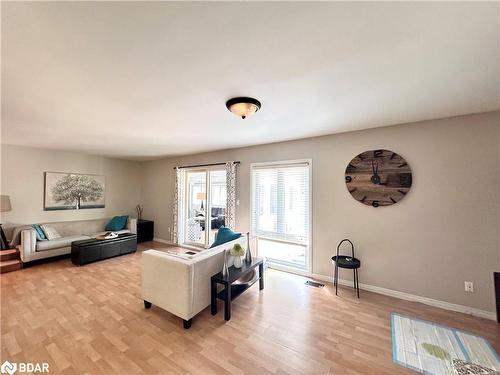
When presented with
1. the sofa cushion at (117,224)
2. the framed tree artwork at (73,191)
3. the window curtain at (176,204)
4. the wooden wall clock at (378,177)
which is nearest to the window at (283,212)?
the wooden wall clock at (378,177)

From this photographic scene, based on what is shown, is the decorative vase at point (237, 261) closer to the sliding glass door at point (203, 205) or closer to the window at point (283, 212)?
the window at point (283, 212)

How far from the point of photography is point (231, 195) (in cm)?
446

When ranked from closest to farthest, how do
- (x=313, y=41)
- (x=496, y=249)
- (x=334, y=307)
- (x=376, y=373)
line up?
(x=313, y=41)
(x=376, y=373)
(x=496, y=249)
(x=334, y=307)

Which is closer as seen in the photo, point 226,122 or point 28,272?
point 226,122

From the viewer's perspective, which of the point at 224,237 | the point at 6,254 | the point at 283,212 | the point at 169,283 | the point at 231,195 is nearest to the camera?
the point at 169,283

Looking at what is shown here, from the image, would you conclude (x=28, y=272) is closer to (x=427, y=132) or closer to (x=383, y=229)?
(x=383, y=229)

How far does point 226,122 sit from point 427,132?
2810 millimetres

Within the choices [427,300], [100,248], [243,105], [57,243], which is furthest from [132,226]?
→ [427,300]

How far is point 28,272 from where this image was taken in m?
3.66

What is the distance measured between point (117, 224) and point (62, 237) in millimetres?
1079

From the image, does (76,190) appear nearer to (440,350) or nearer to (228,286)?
(228,286)

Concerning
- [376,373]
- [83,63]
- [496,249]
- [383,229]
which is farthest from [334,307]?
[83,63]

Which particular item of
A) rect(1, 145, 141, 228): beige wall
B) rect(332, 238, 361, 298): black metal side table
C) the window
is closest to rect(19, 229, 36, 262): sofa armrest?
rect(1, 145, 141, 228): beige wall

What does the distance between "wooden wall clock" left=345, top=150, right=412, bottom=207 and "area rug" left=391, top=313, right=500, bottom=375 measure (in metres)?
1.55
